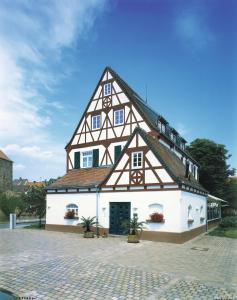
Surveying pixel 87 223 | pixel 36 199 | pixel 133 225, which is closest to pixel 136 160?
pixel 133 225

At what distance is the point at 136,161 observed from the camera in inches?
838

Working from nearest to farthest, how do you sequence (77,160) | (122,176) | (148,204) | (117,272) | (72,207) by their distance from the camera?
(117,272), (148,204), (122,176), (72,207), (77,160)

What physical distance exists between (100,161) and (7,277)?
18.1 meters

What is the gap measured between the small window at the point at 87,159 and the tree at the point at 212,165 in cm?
1955

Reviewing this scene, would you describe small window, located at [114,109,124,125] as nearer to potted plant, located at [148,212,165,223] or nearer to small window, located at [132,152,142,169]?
small window, located at [132,152,142,169]

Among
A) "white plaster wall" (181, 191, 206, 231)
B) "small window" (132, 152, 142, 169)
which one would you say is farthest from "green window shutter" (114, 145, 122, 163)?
"white plaster wall" (181, 191, 206, 231)

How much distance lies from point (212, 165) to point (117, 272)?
3494 centimetres

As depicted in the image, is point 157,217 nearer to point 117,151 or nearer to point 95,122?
point 117,151

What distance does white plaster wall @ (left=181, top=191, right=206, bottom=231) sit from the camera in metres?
19.6

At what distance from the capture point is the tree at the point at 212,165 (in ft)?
140

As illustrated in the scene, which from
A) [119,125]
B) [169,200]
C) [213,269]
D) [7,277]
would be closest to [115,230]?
[169,200]

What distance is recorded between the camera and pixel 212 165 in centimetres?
4309

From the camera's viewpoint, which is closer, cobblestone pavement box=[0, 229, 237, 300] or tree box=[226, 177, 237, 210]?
cobblestone pavement box=[0, 229, 237, 300]

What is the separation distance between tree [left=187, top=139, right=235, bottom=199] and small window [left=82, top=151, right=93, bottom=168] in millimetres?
19547
